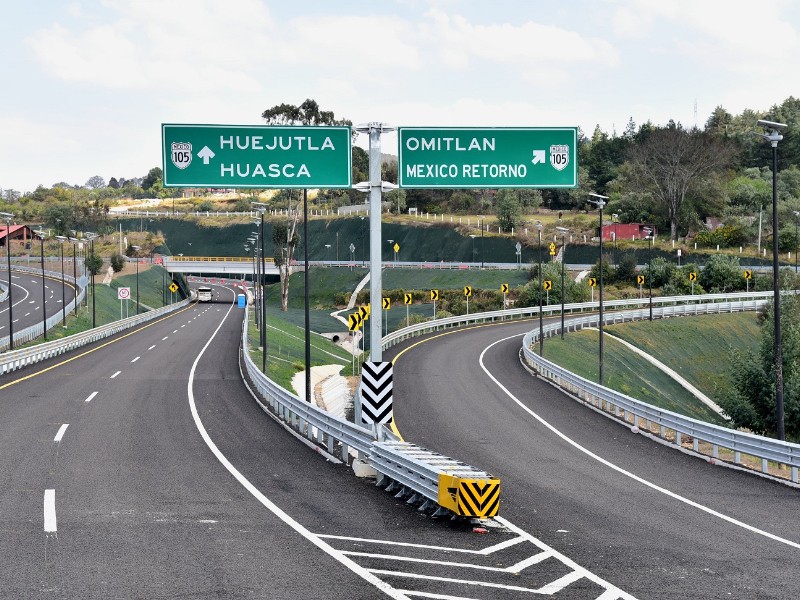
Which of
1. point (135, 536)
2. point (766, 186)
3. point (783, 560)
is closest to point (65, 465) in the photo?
point (135, 536)

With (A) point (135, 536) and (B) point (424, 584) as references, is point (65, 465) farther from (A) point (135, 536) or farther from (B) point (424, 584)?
(B) point (424, 584)

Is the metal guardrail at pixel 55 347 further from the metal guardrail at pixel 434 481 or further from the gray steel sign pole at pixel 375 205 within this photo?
the metal guardrail at pixel 434 481

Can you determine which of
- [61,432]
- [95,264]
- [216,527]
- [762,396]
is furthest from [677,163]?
[216,527]

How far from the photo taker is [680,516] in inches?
666

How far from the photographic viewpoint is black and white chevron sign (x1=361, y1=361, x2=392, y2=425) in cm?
2030

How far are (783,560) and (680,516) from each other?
330cm

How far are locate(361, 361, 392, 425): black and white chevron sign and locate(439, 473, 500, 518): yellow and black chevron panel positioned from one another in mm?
5137

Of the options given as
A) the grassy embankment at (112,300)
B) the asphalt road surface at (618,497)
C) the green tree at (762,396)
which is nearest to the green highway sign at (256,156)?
the asphalt road surface at (618,497)

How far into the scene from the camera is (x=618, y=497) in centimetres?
1877

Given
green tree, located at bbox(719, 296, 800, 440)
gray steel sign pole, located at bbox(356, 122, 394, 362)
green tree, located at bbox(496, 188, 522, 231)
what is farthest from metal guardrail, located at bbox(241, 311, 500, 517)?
green tree, located at bbox(496, 188, 522, 231)

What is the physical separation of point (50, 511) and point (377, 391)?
714 centimetres

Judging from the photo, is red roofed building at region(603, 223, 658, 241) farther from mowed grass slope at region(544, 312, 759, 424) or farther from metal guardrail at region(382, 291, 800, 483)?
mowed grass slope at region(544, 312, 759, 424)

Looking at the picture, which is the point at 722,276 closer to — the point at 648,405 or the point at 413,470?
the point at 648,405

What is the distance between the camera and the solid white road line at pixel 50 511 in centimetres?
1455
